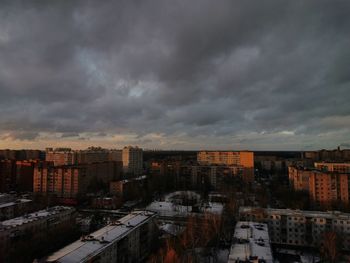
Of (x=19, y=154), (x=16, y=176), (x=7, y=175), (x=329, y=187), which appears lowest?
(x=329, y=187)

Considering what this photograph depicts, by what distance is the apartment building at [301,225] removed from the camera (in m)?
13.2

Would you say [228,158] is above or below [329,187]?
above

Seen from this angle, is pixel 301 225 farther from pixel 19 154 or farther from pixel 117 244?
pixel 19 154

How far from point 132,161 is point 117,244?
1350 inches

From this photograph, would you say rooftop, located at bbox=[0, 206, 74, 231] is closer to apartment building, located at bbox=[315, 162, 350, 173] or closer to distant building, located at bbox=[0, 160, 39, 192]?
distant building, located at bbox=[0, 160, 39, 192]

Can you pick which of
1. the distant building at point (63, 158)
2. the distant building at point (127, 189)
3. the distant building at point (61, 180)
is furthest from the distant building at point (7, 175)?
the distant building at point (63, 158)

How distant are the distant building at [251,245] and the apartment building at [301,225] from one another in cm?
195

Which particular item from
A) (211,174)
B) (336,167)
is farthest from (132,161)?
(336,167)

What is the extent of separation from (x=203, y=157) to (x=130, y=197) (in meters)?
23.0

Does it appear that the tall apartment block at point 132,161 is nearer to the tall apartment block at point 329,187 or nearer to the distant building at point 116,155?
the distant building at point 116,155

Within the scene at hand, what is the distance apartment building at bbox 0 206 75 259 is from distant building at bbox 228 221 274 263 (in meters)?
8.27

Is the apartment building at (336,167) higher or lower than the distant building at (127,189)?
higher

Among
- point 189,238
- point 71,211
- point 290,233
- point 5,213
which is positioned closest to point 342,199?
point 290,233

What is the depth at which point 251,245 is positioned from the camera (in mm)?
9891
